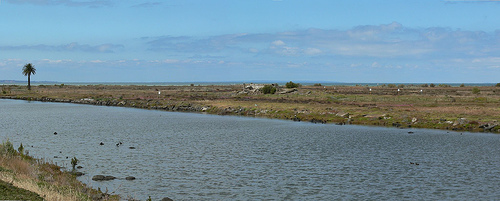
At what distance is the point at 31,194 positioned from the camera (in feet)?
56.9

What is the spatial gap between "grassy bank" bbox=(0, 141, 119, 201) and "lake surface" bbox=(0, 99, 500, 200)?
178cm

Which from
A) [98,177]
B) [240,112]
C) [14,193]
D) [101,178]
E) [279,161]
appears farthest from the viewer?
[240,112]

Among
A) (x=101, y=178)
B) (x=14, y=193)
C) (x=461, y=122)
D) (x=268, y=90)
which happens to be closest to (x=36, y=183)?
(x=14, y=193)

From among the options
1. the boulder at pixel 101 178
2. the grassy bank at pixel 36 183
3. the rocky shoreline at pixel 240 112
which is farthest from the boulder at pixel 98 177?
the rocky shoreline at pixel 240 112

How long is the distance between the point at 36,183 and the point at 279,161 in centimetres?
1778

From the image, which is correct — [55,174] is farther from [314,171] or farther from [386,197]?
[386,197]

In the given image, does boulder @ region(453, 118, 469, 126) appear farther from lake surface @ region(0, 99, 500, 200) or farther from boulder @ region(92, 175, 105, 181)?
boulder @ region(92, 175, 105, 181)

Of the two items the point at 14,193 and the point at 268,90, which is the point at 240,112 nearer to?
the point at 268,90

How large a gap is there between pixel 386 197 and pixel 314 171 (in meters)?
6.73

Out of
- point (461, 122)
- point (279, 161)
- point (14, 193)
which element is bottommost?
point (279, 161)

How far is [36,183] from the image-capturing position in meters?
20.1

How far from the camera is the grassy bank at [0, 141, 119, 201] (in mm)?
17359

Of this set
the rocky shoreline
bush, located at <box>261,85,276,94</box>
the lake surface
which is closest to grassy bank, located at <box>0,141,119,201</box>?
the lake surface

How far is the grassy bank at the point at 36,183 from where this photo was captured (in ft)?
57.0
